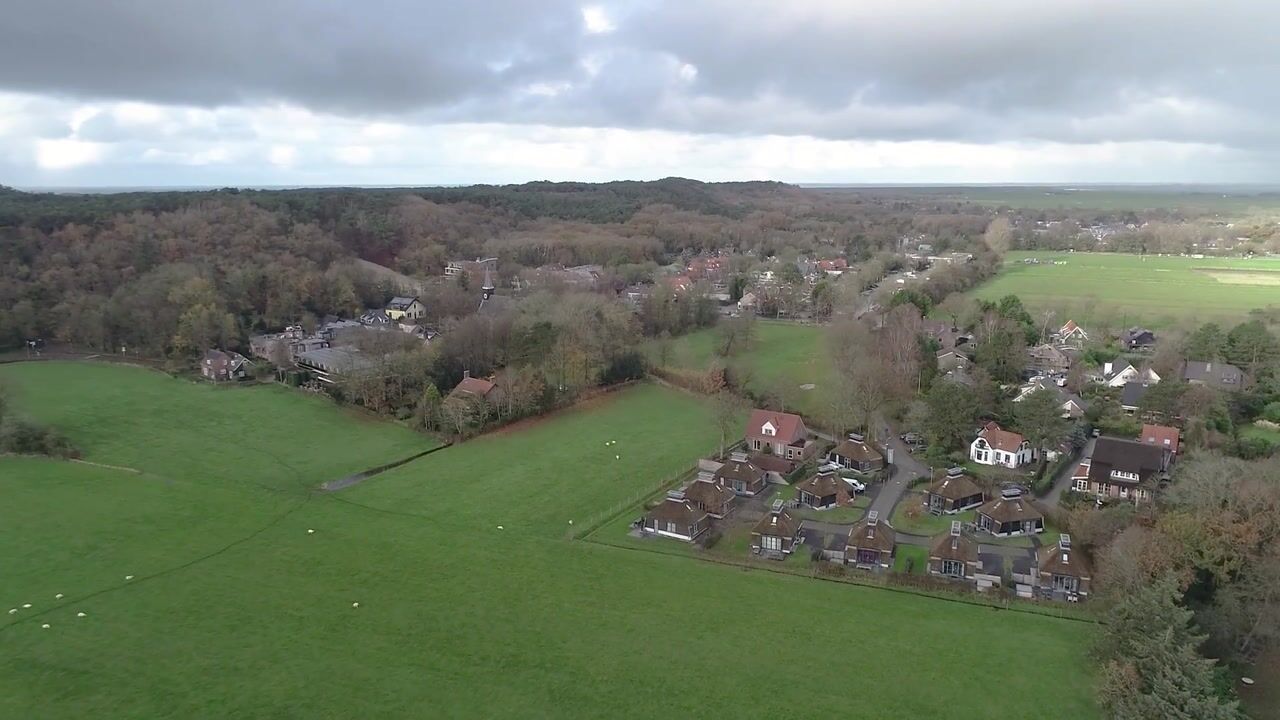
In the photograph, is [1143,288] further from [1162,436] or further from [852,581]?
[852,581]

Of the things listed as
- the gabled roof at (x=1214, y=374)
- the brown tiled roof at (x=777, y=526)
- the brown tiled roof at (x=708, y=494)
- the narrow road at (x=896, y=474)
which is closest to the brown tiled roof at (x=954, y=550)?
the narrow road at (x=896, y=474)

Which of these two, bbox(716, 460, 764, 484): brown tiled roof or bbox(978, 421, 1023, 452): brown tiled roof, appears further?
bbox(978, 421, 1023, 452): brown tiled roof

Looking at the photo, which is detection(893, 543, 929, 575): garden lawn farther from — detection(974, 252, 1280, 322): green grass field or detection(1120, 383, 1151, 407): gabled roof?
detection(974, 252, 1280, 322): green grass field

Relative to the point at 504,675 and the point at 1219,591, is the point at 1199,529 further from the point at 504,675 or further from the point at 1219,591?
the point at 504,675

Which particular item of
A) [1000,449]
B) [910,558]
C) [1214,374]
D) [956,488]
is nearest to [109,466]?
[910,558]

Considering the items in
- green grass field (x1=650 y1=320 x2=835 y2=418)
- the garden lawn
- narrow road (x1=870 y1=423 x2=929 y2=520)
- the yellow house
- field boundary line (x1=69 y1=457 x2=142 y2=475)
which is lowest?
the garden lawn

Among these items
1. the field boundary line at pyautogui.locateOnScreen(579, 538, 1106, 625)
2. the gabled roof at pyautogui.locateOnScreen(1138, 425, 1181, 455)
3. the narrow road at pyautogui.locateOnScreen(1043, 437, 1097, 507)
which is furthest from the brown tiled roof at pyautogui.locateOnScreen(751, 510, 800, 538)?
the gabled roof at pyautogui.locateOnScreen(1138, 425, 1181, 455)
